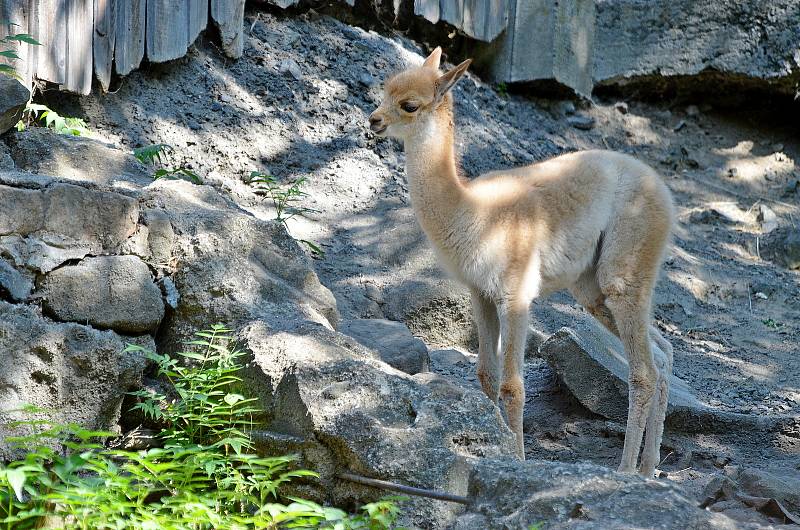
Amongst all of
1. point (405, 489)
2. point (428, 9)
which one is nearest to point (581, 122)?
point (428, 9)

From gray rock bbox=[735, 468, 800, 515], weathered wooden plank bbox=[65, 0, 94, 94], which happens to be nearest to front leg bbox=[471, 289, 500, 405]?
gray rock bbox=[735, 468, 800, 515]

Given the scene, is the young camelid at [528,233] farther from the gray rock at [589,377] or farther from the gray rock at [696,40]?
the gray rock at [696,40]

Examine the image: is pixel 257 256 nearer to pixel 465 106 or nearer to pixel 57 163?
pixel 57 163

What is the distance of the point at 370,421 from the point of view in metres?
4.50

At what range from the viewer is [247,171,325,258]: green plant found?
8.05m

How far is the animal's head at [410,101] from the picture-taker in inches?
234

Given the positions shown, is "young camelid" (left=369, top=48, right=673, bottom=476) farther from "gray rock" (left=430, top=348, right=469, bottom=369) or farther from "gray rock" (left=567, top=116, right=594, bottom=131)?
"gray rock" (left=567, top=116, right=594, bottom=131)

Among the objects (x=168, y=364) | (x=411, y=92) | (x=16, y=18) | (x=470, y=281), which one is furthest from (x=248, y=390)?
(x=16, y=18)

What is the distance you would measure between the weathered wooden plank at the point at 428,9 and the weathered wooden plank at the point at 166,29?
324 centimetres

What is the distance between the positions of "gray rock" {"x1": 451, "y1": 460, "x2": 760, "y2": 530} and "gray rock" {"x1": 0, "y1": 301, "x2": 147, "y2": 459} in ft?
6.38

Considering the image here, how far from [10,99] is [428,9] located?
626 cm

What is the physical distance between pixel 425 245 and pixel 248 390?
13.0 ft

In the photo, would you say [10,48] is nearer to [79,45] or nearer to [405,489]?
[79,45]

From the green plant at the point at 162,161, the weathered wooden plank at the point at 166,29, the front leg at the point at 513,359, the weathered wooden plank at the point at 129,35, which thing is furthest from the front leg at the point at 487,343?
the weathered wooden plank at the point at 166,29
